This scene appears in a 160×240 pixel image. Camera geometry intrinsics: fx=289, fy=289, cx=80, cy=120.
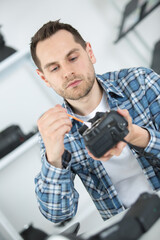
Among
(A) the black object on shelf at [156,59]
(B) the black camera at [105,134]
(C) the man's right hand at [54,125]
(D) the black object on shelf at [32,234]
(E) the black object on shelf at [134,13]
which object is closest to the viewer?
(B) the black camera at [105,134]

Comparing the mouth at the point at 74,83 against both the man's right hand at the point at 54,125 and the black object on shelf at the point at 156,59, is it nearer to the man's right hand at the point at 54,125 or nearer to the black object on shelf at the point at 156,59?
the man's right hand at the point at 54,125

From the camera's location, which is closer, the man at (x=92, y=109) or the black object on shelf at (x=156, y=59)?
the man at (x=92, y=109)

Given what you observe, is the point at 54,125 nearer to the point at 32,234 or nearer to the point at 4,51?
the point at 4,51

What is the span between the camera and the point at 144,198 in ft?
1.63

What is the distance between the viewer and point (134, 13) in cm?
225

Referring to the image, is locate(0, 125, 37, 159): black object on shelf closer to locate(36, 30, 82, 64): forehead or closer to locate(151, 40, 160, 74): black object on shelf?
locate(36, 30, 82, 64): forehead

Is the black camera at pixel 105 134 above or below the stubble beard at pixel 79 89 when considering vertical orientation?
below

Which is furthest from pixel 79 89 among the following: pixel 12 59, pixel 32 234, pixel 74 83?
pixel 32 234

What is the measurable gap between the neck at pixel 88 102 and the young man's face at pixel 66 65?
49mm

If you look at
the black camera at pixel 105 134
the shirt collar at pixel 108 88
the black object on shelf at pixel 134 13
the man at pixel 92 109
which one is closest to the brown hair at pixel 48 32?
the man at pixel 92 109

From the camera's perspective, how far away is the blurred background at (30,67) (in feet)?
6.42

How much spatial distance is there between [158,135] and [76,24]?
1518 mm

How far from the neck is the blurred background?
2.30ft

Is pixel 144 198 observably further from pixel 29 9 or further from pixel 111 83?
pixel 29 9
